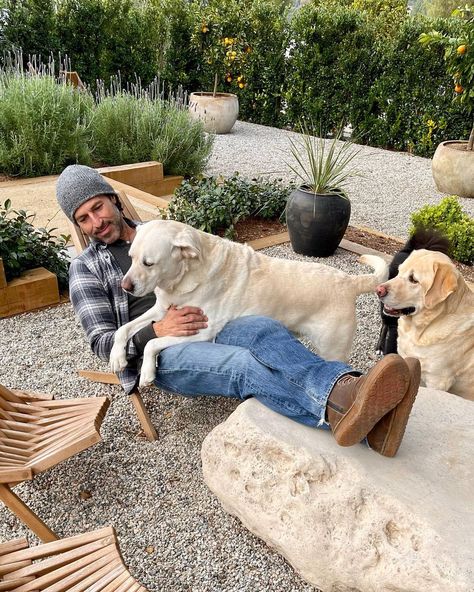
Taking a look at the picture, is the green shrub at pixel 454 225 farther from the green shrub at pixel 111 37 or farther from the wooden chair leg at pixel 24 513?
the green shrub at pixel 111 37

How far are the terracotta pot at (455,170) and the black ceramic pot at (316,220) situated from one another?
4341 mm

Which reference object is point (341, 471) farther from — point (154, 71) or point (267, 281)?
point (154, 71)

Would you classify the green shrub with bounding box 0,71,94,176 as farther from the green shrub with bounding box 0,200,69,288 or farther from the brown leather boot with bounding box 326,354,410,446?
the brown leather boot with bounding box 326,354,410,446

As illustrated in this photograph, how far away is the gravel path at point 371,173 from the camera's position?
8.69 metres

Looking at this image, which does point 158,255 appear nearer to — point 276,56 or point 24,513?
point 24,513

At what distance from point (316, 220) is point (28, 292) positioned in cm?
313

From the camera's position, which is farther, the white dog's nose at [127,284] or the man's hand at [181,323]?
the man's hand at [181,323]

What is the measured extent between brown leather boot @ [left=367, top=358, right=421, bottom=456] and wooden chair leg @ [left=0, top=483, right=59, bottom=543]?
158 centimetres

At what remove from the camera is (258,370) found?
2.81m

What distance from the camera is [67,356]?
4.48m

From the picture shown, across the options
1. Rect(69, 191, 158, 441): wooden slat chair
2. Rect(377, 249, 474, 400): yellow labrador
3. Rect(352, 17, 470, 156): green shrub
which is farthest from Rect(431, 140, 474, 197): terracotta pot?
Rect(377, 249, 474, 400): yellow labrador

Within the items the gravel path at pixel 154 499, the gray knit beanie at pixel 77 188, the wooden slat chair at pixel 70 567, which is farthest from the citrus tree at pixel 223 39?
the wooden slat chair at pixel 70 567

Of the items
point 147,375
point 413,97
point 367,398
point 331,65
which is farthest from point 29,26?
point 367,398

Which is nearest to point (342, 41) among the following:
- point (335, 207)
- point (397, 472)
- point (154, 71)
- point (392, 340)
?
point (154, 71)
